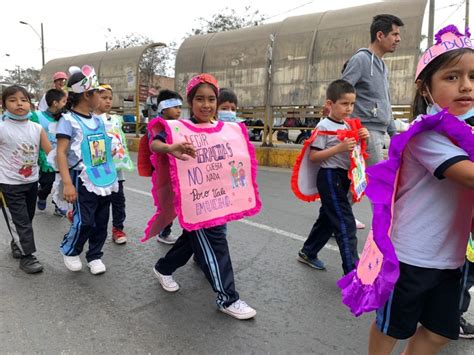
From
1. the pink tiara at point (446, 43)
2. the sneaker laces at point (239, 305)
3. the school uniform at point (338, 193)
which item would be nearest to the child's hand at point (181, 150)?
the sneaker laces at point (239, 305)

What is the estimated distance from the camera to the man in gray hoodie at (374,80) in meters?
3.61

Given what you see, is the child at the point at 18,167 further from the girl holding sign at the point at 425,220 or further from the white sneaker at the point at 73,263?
the girl holding sign at the point at 425,220

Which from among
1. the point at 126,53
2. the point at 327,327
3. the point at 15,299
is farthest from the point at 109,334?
the point at 126,53

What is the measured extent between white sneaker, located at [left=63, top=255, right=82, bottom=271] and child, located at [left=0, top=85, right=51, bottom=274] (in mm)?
210

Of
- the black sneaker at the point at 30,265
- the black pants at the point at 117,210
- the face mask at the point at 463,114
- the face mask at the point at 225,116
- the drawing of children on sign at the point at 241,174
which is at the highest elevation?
the face mask at the point at 463,114

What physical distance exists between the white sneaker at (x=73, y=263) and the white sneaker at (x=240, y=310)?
1.40m

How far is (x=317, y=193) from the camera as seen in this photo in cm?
338

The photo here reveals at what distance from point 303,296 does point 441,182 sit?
5.52 ft

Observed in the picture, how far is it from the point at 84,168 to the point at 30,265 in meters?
0.94

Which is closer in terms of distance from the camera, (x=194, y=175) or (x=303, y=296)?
(x=194, y=175)

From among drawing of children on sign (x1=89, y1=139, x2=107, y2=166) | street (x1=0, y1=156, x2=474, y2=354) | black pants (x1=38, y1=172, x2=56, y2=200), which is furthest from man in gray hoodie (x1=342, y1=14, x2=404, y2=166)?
black pants (x1=38, y1=172, x2=56, y2=200)

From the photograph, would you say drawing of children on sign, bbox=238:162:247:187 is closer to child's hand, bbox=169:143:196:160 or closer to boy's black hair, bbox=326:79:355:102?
child's hand, bbox=169:143:196:160

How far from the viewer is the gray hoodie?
3.61 meters

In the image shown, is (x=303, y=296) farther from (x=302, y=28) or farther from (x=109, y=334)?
(x=302, y=28)
